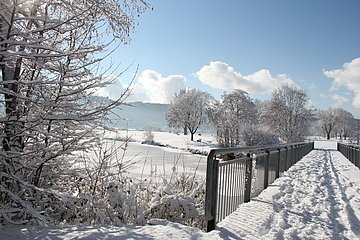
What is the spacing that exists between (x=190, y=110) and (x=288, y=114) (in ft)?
79.9

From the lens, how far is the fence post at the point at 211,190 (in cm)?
470

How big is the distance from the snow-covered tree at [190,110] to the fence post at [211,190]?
236 feet

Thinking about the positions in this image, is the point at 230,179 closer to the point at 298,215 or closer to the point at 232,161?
the point at 232,161

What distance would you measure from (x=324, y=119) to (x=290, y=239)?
421 feet

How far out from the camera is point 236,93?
59562 mm

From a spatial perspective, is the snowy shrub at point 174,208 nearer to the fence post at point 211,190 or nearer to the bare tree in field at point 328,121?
the fence post at point 211,190

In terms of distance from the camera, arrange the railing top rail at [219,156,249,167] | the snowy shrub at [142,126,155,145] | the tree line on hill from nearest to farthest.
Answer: the railing top rail at [219,156,249,167]
the tree line on hill
the snowy shrub at [142,126,155,145]

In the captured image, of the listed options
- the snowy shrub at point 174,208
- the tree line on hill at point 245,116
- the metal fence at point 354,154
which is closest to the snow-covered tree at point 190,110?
the tree line on hill at point 245,116

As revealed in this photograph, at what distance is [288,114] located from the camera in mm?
63188

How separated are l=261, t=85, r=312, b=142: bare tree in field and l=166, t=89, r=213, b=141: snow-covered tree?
17.5 meters

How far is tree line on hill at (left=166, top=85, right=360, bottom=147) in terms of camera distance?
4444cm

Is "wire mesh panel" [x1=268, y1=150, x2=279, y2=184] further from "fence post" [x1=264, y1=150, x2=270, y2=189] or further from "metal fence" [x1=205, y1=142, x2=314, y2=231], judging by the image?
"metal fence" [x1=205, y1=142, x2=314, y2=231]

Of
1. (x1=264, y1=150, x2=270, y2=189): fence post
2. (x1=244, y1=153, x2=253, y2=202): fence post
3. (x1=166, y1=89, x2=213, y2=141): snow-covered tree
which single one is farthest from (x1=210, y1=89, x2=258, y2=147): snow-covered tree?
(x1=244, y1=153, x2=253, y2=202): fence post

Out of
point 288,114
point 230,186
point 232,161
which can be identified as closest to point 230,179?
point 230,186
